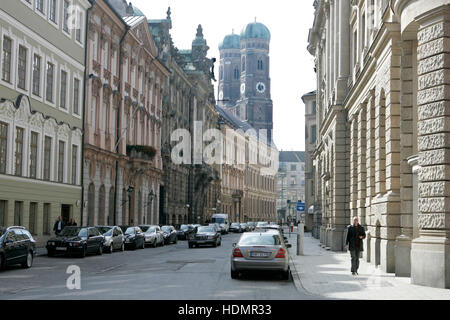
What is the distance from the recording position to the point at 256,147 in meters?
137

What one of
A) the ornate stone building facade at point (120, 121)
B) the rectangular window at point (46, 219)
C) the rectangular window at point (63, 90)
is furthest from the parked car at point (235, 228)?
the rectangular window at point (46, 219)

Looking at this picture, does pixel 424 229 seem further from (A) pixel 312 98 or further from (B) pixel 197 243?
(A) pixel 312 98

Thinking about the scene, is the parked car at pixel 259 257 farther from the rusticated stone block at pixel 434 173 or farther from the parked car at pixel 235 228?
the parked car at pixel 235 228

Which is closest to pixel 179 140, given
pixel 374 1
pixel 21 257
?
pixel 374 1

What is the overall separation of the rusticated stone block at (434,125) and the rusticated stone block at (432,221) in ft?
6.89

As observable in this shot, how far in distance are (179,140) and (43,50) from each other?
38863mm

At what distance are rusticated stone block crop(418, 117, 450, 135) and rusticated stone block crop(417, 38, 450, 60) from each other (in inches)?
66.6

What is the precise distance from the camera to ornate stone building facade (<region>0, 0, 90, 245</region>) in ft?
106

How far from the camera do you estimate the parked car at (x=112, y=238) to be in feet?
113

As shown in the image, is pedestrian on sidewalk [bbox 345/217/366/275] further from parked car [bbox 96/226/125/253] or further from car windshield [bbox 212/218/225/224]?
car windshield [bbox 212/218/225/224]

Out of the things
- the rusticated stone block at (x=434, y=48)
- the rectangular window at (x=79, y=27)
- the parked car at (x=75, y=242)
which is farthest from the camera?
the rectangular window at (x=79, y=27)

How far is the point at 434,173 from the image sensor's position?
1755 centimetres

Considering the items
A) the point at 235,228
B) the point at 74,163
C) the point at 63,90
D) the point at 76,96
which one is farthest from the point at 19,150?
the point at 235,228

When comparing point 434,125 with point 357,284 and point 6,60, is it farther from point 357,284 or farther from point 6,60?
point 6,60
